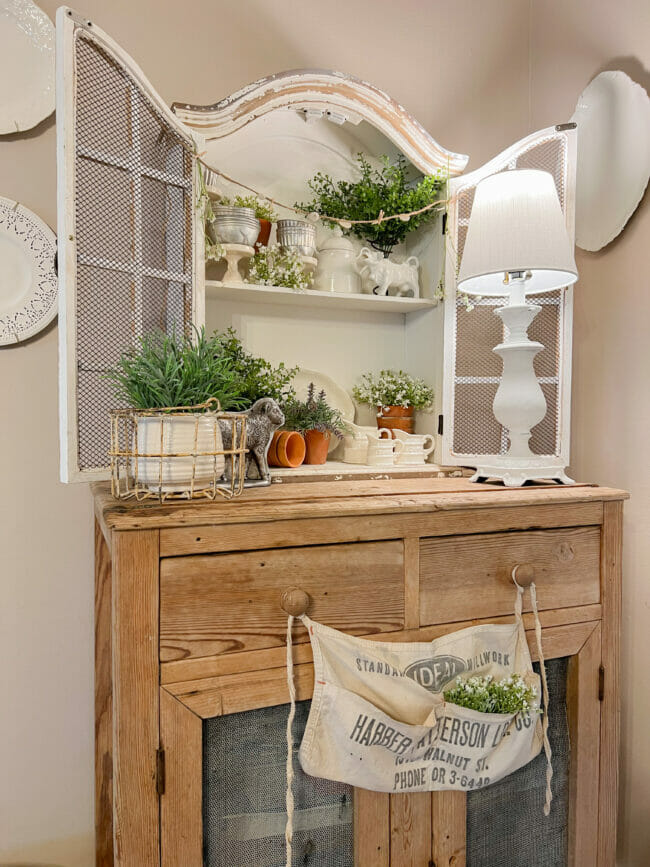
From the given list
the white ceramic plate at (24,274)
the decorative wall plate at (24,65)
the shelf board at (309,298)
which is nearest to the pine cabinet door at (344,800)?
the shelf board at (309,298)

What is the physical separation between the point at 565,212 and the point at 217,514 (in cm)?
118

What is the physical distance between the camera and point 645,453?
1.55 m

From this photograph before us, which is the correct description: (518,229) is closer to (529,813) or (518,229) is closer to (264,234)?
(264,234)

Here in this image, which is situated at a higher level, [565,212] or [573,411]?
[565,212]

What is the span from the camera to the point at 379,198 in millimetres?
1612

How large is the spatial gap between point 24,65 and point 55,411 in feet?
2.75

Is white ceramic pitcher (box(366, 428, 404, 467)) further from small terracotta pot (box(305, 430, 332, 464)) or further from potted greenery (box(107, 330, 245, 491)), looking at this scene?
potted greenery (box(107, 330, 245, 491))

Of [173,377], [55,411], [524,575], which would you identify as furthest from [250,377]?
[524,575]

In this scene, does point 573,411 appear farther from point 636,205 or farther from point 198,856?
point 198,856

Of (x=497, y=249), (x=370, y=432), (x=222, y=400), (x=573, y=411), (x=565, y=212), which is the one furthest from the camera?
(x=573, y=411)

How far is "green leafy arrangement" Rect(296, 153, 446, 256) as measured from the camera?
1.59 meters

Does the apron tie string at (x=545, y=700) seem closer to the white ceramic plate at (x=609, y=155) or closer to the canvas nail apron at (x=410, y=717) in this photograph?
the canvas nail apron at (x=410, y=717)

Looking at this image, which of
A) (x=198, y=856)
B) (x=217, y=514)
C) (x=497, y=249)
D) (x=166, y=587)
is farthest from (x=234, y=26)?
(x=198, y=856)

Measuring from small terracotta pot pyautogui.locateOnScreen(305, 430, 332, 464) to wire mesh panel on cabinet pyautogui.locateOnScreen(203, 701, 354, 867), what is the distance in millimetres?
634
